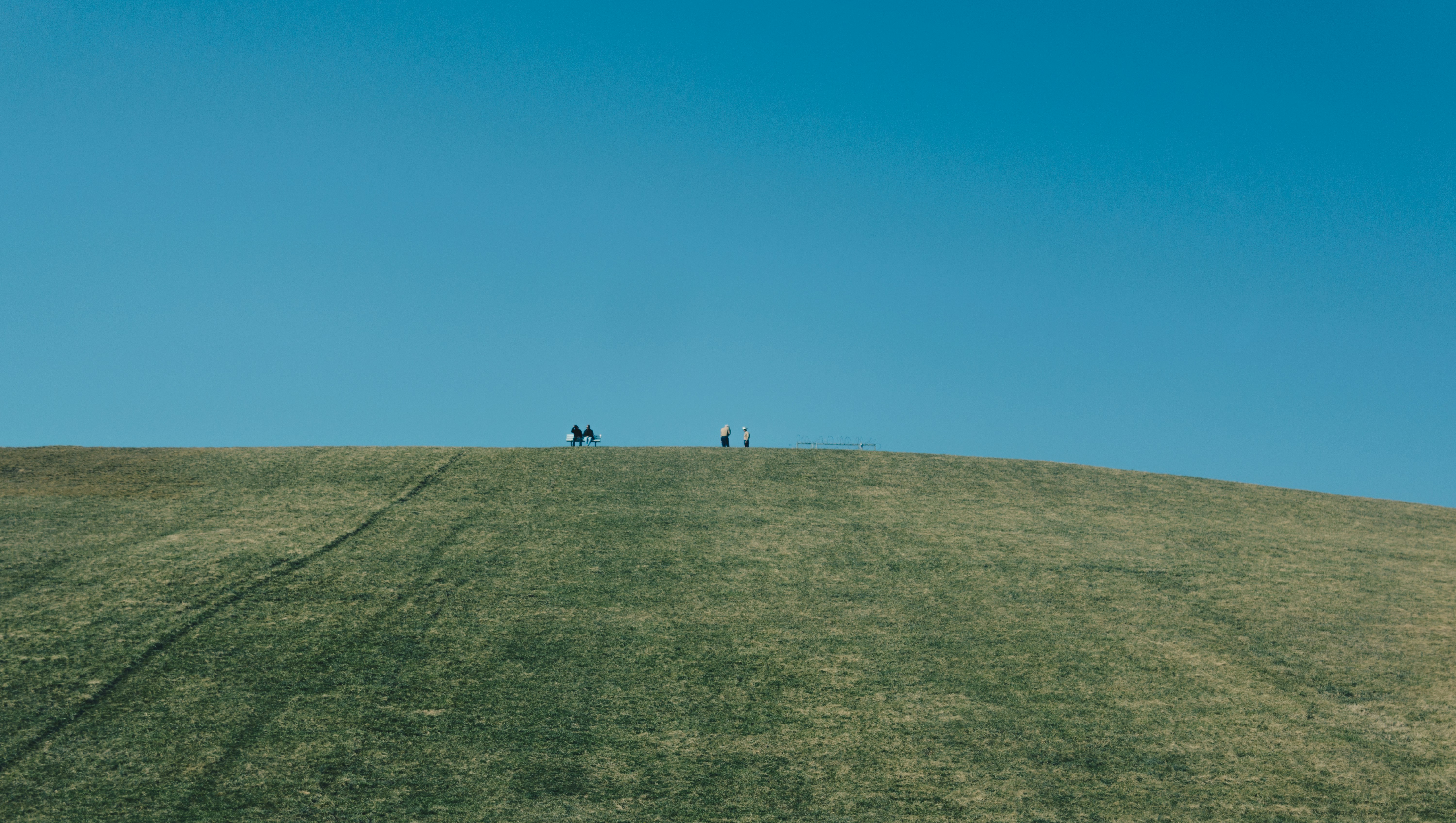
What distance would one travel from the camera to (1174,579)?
50.9ft

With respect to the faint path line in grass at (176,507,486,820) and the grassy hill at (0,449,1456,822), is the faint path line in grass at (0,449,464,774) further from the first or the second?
the faint path line in grass at (176,507,486,820)

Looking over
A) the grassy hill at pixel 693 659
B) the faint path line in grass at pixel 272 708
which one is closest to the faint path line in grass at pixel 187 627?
the grassy hill at pixel 693 659

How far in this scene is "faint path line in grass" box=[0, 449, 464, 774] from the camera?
894cm

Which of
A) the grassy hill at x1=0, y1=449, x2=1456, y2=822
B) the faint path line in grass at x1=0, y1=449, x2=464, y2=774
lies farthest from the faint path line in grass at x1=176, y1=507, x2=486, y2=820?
the faint path line in grass at x1=0, y1=449, x2=464, y2=774

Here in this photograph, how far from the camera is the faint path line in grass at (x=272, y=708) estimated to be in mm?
8172

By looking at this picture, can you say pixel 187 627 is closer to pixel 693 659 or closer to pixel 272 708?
pixel 272 708

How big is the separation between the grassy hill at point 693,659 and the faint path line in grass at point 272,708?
4 cm

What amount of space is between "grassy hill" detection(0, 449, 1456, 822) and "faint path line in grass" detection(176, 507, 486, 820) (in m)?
0.04

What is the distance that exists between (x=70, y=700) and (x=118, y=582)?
400 cm

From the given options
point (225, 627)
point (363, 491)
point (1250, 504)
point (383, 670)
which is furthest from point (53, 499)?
point (1250, 504)

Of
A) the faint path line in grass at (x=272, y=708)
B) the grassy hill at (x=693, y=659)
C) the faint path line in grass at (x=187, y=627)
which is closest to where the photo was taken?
the faint path line in grass at (x=272, y=708)

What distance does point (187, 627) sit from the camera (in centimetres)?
1174

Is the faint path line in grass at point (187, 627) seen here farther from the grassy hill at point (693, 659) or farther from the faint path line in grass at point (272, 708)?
the faint path line in grass at point (272, 708)

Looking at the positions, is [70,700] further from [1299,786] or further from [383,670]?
[1299,786]
